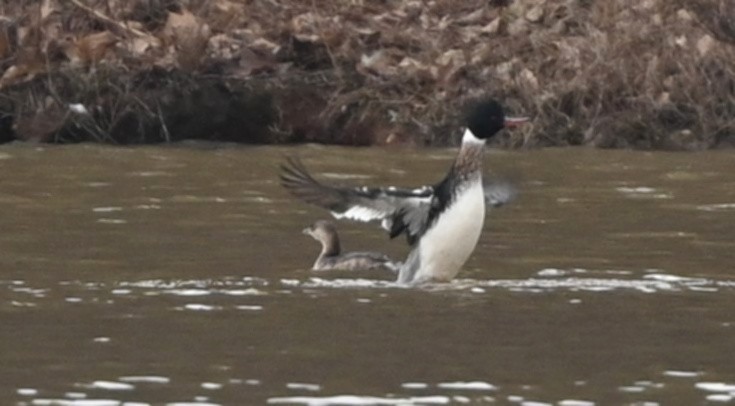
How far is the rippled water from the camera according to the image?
8898 mm

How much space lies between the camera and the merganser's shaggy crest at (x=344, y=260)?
530 inches

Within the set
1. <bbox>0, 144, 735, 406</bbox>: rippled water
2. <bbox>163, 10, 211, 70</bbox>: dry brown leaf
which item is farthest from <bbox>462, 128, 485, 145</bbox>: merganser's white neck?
<bbox>163, 10, 211, 70</bbox>: dry brown leaf

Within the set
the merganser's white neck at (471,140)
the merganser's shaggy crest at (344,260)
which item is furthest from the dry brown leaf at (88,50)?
the merganser's white neck at (471,140)

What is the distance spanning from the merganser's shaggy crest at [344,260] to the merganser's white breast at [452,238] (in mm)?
472

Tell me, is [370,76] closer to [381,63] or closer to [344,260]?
[381,63]

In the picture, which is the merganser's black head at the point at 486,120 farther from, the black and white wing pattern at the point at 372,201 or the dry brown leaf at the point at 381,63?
the dry brown leaf at the point at 381,63

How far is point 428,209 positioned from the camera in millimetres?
13273

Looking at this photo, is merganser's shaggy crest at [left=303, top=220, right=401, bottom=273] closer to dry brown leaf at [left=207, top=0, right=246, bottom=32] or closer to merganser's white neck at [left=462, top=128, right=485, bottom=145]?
merganser's white neck at [left=462, top=128, right=485, bottom=145]

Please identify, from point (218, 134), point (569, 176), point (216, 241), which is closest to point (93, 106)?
point (218, 134)

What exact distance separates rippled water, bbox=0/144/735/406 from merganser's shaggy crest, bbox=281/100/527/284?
9.1 inches

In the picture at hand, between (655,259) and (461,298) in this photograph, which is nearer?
(461,298)

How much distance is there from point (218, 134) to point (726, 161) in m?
5.38

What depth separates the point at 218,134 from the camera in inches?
883

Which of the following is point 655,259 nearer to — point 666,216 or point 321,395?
point 666,216
